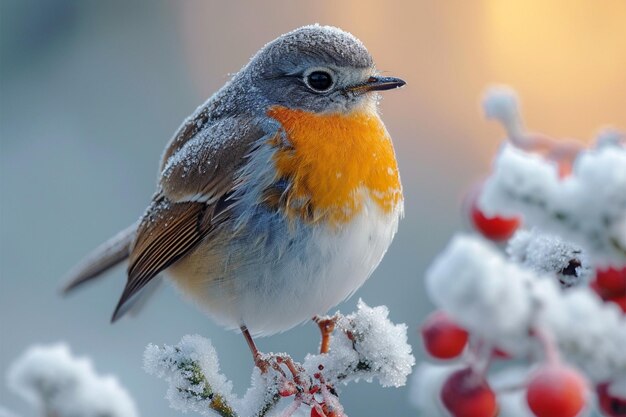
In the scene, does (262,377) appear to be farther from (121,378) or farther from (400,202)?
(121,378)

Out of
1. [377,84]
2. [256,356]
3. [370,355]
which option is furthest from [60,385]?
[377,84]

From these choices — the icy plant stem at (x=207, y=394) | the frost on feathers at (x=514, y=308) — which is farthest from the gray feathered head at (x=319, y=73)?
the frost on feathers at (x=514, y=308)

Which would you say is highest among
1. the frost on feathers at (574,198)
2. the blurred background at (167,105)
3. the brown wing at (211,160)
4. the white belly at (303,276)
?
the blurred background at (167,105)

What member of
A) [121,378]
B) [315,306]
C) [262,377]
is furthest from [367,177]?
[121,378]

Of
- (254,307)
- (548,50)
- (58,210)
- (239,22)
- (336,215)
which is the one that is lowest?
(254,307)

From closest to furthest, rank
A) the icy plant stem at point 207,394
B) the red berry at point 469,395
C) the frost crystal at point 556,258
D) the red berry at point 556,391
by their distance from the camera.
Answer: the red berry at point 556,391 < the red berry at point 469,395 < the frost crystal at point 556,258 < the icy plant stem at point 207,394

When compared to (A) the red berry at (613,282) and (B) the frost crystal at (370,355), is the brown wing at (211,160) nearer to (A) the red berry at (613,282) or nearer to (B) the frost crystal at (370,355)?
(B) the frost crystal at (370,355)
